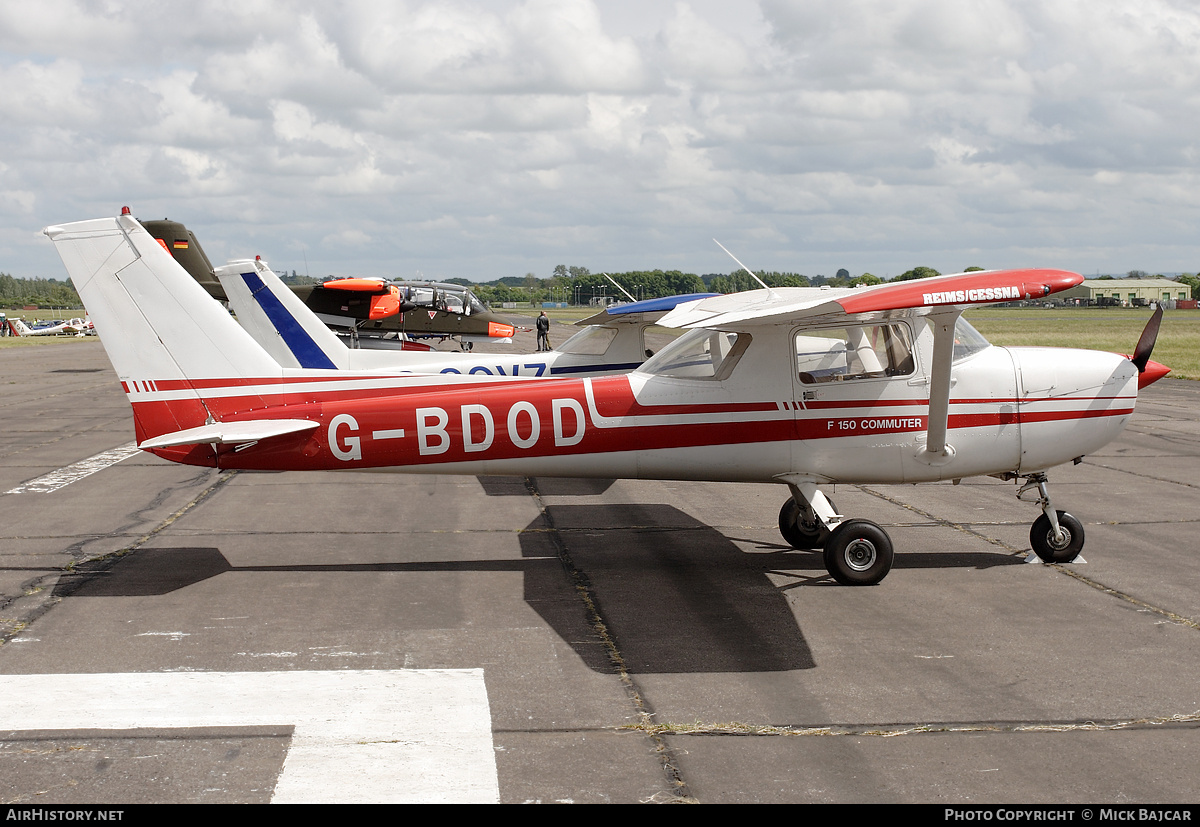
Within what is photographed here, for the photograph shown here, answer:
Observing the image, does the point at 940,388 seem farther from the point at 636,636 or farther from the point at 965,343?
the point at 636,636

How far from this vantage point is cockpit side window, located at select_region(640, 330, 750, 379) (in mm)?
8688

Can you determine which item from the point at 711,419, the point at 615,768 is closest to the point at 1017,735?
the point at 615,768

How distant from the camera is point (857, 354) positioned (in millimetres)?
8719

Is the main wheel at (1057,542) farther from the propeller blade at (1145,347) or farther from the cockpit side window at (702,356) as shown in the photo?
the cockpit side window at (702,356)

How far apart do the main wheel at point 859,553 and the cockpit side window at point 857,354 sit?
1.33m

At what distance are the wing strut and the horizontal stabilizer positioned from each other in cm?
511

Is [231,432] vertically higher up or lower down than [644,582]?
higher up

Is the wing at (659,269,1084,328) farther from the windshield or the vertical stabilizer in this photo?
the vertical stabilizer

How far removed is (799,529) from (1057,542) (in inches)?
89.4

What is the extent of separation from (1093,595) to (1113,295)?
17573 cm

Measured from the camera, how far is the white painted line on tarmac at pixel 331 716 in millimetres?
4668

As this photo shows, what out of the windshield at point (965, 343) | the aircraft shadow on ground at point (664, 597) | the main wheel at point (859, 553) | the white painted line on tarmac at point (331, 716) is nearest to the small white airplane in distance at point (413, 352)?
the aircraft shadow on ground at point (664, 597)

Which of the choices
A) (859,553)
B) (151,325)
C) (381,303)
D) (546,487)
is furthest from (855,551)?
(381,303)

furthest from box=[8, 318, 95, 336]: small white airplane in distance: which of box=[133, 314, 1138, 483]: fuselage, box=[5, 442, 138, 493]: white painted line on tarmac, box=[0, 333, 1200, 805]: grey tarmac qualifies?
box=[133, 314, 1138, 483]: fuselage
